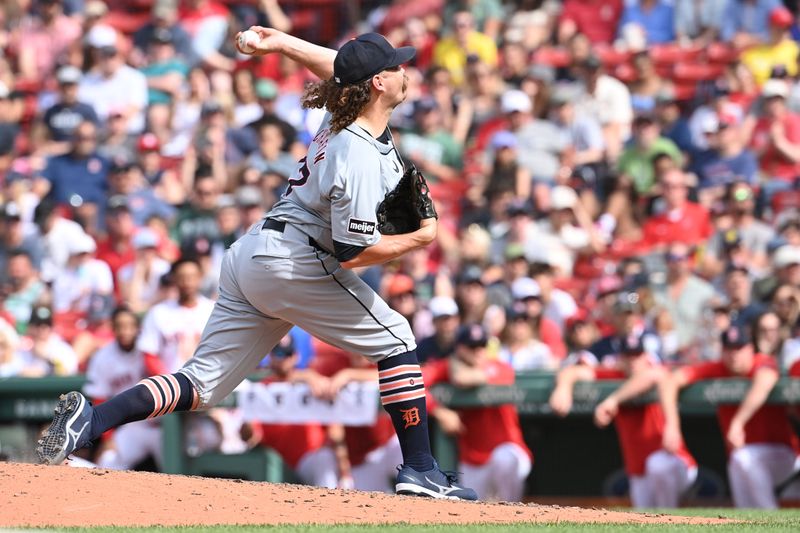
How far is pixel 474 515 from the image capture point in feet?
15.5

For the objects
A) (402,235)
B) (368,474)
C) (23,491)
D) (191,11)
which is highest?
(191,11)

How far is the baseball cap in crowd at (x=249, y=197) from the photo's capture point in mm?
10500

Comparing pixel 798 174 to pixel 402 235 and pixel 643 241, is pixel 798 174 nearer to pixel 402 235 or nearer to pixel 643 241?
pixel 643 241

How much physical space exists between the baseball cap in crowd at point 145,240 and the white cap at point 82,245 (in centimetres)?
43

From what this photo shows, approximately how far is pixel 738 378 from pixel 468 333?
→ 1582 mm

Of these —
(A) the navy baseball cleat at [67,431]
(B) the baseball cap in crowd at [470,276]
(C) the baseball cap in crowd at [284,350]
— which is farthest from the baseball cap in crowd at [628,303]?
(A) the navy baseball cleat at [67,431]

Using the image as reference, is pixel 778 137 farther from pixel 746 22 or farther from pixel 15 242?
pixel 15 242

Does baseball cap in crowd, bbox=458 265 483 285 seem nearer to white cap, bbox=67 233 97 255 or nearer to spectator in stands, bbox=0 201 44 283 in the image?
white cap, bbox=67 233 97 255

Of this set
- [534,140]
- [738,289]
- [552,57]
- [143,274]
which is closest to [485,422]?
[738,289]

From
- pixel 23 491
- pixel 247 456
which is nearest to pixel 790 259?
pixel 247 456

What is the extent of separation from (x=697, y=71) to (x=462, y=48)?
7.12ft

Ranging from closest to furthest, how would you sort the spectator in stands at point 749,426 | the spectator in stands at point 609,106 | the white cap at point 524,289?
the spectator in stands at point 749,426
the white cap at point 524,289
the spectator in stands at point 609,106

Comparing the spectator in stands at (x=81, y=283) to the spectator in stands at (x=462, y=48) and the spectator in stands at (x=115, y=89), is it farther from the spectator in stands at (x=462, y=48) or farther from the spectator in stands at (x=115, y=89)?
the spectator in stands at (x=462, y=48)

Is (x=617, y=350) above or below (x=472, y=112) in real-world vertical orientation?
below
